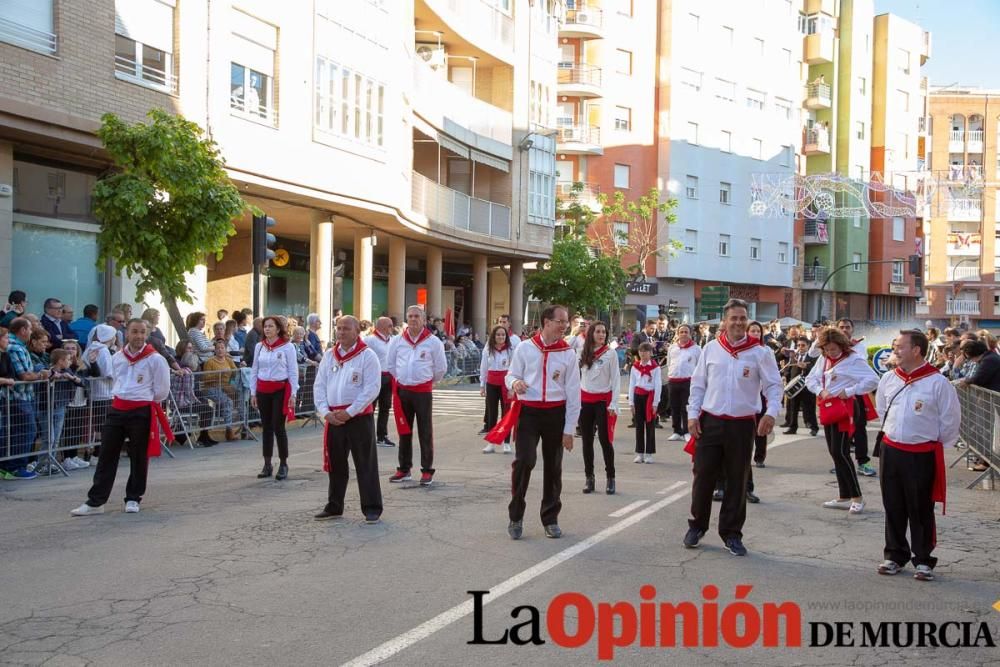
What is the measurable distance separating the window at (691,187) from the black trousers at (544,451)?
155 ft

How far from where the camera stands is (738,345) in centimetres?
830

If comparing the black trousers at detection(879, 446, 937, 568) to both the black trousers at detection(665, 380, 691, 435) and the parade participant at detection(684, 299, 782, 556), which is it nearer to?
the parade participant at detection(684, 299, 782, 556)

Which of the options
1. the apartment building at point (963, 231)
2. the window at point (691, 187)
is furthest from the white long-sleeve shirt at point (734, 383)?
the apartment building at point (963, 231)

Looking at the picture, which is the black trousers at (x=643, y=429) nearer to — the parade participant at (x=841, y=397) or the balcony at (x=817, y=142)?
the parade participant at (x=841, y=397)

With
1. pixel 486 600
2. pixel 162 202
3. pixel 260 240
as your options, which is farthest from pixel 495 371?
pixel 486 600

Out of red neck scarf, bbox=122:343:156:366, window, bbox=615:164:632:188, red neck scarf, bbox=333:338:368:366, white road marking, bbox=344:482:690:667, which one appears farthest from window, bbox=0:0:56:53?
window, bbox=615:164:632:188

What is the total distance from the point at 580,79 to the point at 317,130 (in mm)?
29759

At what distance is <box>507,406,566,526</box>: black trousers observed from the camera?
8.55 meters

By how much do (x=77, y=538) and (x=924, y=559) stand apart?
21.6 ft

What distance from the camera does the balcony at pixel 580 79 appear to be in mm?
50625

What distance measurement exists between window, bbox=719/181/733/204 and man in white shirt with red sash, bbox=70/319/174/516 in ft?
163

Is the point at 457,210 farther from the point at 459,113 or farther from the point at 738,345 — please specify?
the point at 738,345

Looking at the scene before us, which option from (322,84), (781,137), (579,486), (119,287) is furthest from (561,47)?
(579,486)

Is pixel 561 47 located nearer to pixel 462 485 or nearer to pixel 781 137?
pixel 781 137
